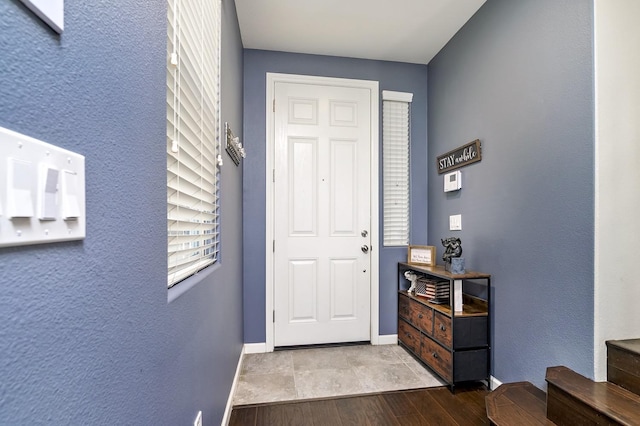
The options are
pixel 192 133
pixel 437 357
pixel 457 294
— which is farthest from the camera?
pixel 437 357

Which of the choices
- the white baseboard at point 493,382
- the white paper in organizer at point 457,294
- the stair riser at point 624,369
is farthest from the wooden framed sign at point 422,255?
the stair riser at point 624,369

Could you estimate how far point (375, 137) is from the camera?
2762mm

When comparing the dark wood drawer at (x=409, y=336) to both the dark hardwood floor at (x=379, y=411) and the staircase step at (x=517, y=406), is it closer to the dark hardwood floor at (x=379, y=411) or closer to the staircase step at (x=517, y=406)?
the dark hardwood floor at (x=379, y=411)

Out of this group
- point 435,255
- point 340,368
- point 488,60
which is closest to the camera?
point 488,60

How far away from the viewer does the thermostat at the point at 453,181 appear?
92.4 inches

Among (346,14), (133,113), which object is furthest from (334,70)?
(133,113)

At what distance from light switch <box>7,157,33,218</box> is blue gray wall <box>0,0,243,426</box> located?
0.05m

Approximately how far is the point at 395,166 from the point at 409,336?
1.63 meters

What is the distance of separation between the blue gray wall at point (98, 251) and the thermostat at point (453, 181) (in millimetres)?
2235

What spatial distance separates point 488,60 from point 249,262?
8.35 ft

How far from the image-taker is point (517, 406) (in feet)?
4.76

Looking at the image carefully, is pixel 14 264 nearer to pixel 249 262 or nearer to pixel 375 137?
pixel 249 262

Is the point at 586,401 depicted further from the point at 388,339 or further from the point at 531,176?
the point at 388,339

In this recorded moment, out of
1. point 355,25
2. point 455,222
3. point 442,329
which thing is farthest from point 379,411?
point 355,25
